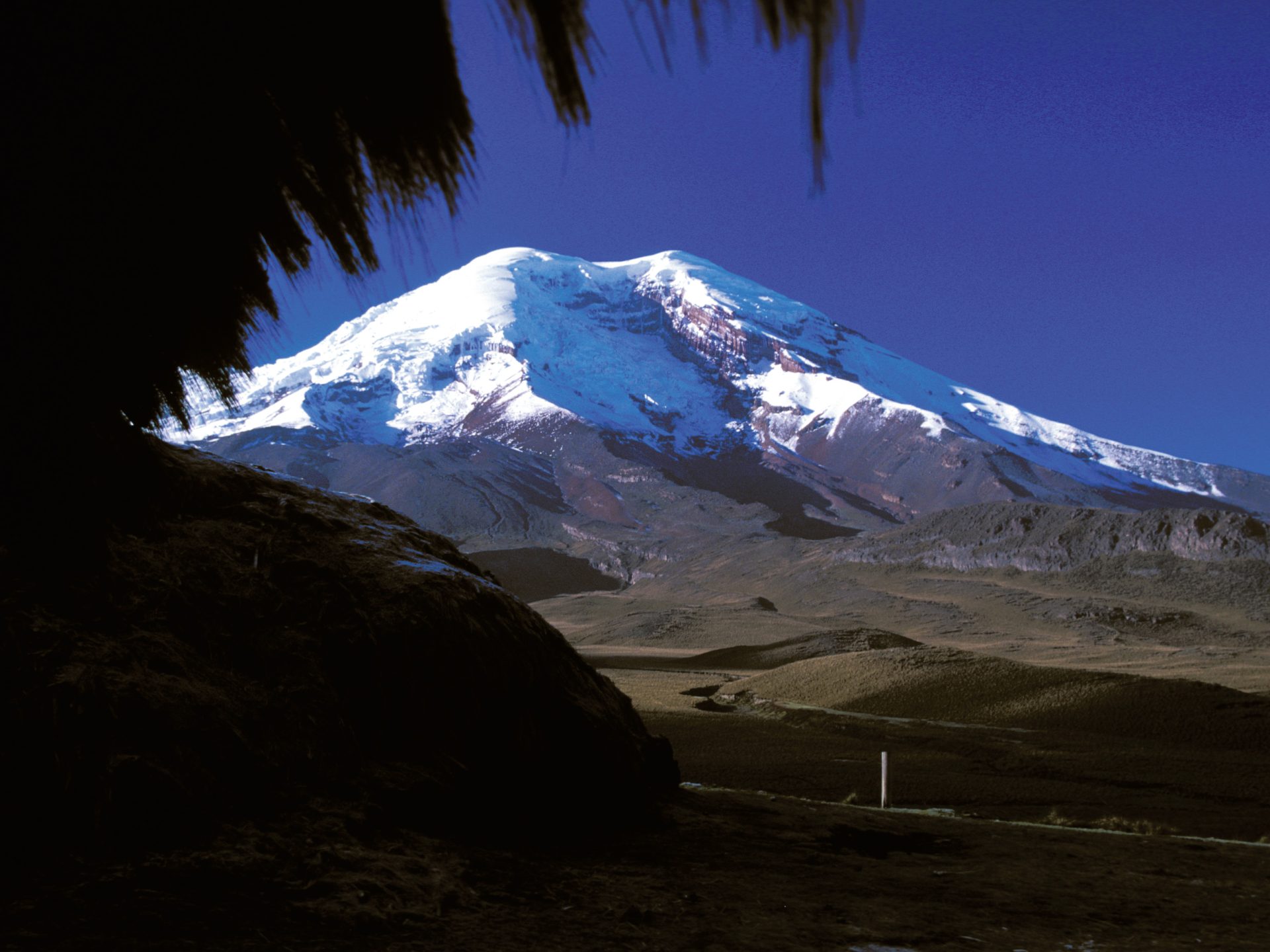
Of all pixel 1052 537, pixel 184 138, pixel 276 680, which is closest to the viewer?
pixel 184 138

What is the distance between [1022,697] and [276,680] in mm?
16916

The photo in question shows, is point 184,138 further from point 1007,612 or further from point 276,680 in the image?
point 1007,612

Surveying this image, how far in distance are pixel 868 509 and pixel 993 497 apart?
15.5 metres

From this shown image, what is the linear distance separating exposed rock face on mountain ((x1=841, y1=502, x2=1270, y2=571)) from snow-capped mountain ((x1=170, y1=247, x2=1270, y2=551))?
123ft

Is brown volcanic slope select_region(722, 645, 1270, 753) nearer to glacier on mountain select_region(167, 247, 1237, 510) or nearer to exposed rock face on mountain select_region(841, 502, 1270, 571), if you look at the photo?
exposed rock face on mountain select_region(841, 502, 1270, 571)

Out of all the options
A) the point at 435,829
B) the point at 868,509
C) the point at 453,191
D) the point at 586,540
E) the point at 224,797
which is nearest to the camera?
the point at 453,191

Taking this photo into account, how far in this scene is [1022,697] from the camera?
1730cm

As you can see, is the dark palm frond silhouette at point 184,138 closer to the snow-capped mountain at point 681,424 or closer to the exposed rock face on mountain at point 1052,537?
the exposed rock face on mountain at point 1052,537

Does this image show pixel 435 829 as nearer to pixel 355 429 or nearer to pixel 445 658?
pixel 445 658

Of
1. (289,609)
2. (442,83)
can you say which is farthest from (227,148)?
(289,609)

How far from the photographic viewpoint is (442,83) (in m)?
1.77

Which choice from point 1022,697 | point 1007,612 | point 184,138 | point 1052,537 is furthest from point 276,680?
point 1052,537

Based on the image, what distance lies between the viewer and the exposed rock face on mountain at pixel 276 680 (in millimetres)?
2732

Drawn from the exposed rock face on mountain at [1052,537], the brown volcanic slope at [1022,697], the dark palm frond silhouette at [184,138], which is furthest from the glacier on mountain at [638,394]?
the dark palm frond silhouette at [184,138]
